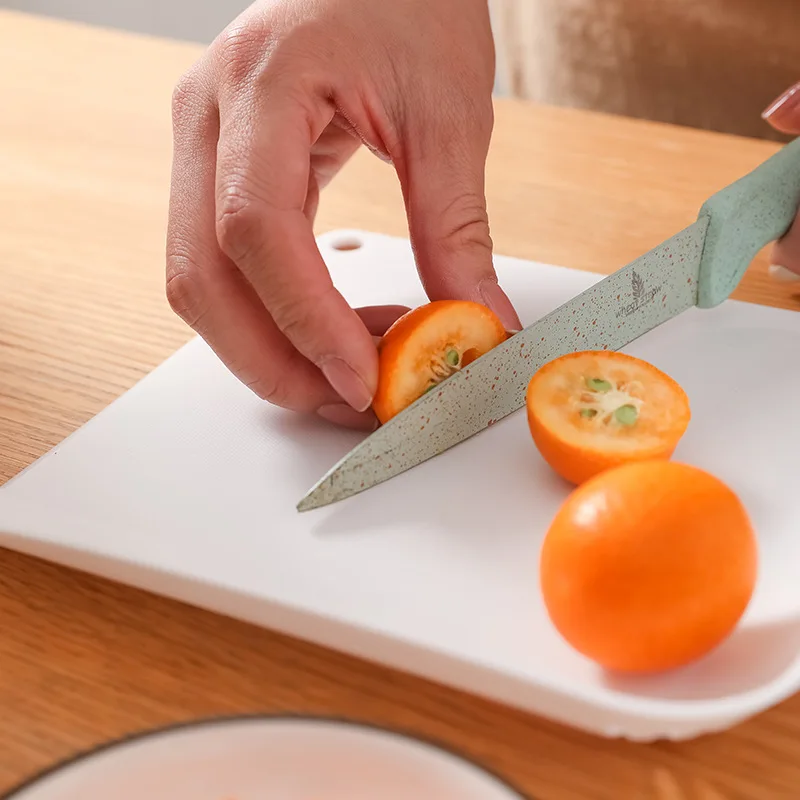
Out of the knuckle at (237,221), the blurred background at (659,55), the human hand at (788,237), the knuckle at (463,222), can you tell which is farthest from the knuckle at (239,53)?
the blurred background at (659,55)

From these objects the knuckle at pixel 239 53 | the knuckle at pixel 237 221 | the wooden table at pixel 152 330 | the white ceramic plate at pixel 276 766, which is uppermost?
the knuckle at pixel 239 53

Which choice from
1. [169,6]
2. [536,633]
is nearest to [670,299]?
[536,633]

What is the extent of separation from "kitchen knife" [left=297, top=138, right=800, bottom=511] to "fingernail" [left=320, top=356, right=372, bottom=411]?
4cm

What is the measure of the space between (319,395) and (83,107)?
4.09 feet

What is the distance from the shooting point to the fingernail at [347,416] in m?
1.04

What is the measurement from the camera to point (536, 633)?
0.78m

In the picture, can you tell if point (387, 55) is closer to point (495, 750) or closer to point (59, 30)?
point (495, 750)

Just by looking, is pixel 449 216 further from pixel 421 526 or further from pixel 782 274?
pixel 782 274

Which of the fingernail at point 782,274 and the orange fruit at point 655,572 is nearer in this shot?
the orange fruit at point 655,572

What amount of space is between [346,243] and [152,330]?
300mm

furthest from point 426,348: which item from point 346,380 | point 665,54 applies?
point 665,54

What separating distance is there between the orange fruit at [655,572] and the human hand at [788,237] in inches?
26.9

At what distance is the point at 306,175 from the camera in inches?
39.9

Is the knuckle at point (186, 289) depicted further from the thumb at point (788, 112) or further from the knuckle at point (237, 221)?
the thumb at point (788, 112)
